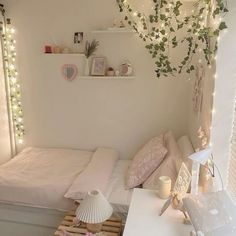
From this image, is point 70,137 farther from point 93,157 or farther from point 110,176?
point 110,176

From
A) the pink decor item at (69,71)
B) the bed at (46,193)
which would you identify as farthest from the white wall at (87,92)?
the bed at (46,193)

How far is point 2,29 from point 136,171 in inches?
90.1

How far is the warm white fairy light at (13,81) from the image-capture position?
127 inches

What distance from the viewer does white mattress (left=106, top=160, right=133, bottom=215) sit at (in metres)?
2.24

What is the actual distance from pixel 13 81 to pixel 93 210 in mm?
2213

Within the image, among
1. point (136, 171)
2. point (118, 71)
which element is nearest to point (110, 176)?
point (136, 171)

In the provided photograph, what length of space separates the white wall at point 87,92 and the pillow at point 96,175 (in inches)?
12.1

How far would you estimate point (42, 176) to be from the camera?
8.81ft

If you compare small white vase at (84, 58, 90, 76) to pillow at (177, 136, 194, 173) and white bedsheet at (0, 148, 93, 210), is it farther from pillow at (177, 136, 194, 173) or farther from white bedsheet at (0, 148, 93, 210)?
pillow at (177, 136, 194, 173)

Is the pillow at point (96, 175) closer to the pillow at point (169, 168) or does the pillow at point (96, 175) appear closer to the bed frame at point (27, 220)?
the bed frame at point (27, 220)

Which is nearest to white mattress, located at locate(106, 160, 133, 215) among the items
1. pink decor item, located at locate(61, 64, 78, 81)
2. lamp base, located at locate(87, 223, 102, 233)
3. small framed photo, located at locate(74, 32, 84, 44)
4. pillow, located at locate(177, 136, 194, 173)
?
lamp base, located at locate(87, 223, 102, 233)

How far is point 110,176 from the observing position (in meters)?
2.70

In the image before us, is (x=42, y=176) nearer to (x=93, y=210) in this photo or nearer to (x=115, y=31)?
(x=93, y=210)

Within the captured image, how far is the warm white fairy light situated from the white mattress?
1.45m
